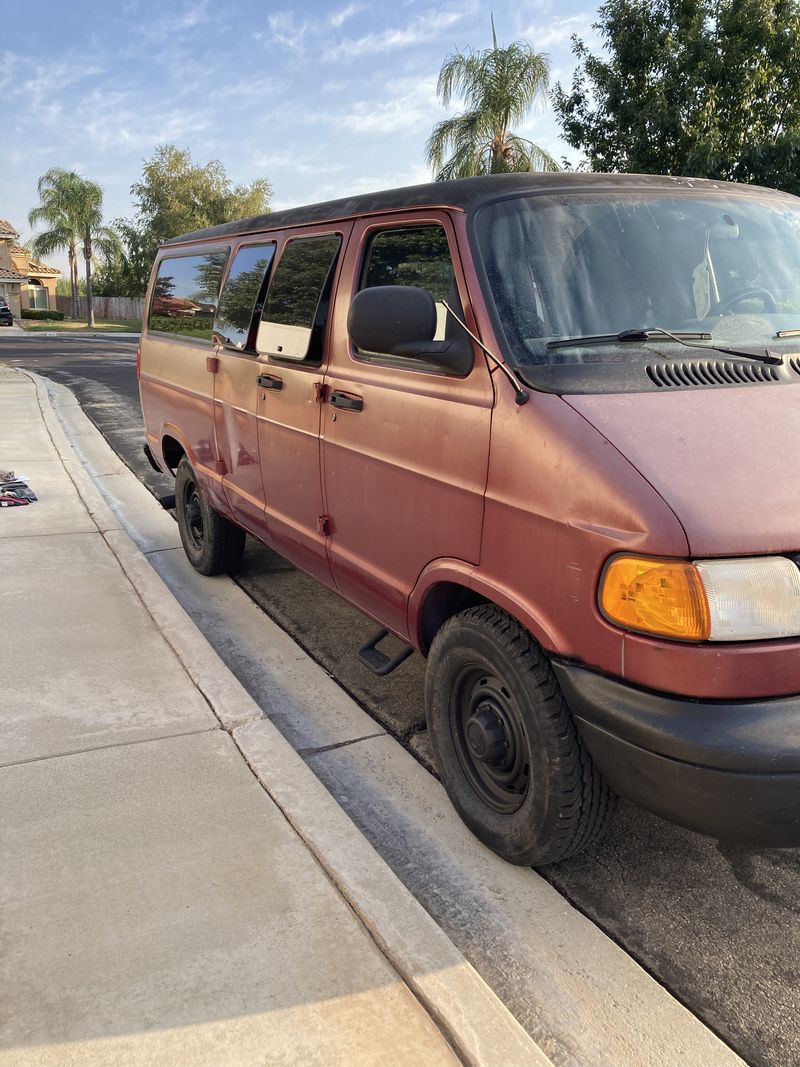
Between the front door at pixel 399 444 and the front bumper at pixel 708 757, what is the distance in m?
0.73

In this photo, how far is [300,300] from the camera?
13.1 feet

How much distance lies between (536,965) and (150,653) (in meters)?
2.59

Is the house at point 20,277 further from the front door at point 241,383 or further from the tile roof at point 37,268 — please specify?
the front door at point 241,383

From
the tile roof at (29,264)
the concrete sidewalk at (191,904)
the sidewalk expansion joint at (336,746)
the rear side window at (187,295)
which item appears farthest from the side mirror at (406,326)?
the tile roof at (29,264)

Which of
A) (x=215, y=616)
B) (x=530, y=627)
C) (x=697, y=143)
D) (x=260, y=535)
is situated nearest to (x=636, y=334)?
(x=530, y=627)

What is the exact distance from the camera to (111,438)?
36.9 feet

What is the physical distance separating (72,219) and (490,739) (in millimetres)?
60479

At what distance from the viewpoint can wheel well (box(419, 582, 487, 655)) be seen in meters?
3.04

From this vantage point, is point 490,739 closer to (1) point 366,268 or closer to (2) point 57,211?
(1) point 366,268

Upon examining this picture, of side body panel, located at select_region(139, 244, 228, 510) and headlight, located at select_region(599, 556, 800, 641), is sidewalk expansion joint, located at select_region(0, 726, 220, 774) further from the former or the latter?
headlight, located at select_region(599, 556, 800, 641)

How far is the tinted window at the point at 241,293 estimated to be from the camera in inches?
176

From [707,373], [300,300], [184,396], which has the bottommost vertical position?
[184,396]

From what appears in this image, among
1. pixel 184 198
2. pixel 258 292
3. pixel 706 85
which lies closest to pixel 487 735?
pixel 258 292

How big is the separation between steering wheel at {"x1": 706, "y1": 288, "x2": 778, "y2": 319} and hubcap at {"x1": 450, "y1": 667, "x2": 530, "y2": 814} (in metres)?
1.45
